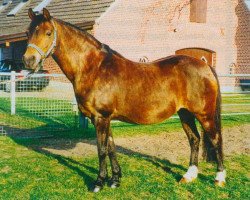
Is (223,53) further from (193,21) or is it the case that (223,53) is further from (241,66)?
(193,21)

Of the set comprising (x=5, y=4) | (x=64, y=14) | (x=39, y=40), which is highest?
(x=5, y=4)

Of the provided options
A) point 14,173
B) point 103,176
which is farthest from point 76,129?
point 103,176

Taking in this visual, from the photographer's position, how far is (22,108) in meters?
12.5

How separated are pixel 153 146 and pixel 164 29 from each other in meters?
12.2

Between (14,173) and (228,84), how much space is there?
56.4 ft

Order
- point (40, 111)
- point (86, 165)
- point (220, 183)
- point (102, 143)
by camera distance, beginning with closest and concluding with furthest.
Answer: point (102, 143) → point (220, 183) → point (86, 165) → point (40, 111)

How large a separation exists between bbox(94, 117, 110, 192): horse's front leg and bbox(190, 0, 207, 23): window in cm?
1616

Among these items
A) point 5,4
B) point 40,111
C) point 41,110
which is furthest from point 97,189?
point 5,4

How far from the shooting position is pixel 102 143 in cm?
533

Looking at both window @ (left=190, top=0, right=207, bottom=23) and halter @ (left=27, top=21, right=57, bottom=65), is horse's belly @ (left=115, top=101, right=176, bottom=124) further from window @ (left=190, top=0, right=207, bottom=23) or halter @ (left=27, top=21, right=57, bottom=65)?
window @ (left=190, top=0, right=207, bottom=23)

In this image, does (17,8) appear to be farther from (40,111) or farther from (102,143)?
(102,143)

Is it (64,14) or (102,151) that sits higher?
(64,14)

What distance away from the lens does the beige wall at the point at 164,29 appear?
58.1 feet

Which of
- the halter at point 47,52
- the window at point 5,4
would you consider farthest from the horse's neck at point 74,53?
the window at point 5,4
